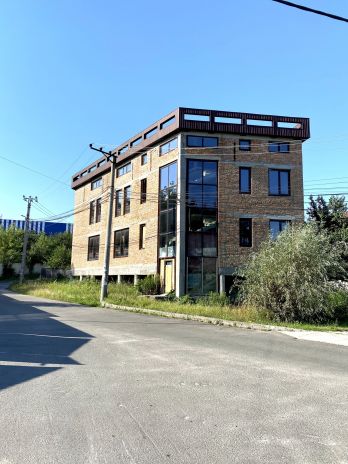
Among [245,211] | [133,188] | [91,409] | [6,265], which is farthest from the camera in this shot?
[6,265]

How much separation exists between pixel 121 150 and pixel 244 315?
23461 millimetres

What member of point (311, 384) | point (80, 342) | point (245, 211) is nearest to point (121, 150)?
point (245, 211)

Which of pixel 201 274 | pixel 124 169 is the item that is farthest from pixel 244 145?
pixel 124 169

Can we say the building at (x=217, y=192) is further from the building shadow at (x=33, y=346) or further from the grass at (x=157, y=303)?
the building shadow at (x=33, y=346)

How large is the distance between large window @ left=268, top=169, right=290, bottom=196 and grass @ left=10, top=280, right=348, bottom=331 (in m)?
9.28

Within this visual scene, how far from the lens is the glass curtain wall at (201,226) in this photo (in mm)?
27141

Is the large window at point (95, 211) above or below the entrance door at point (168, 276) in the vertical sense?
above

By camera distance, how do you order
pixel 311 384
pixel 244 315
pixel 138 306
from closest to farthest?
pixel 311 384, pixel 244 315, pixel 138 306

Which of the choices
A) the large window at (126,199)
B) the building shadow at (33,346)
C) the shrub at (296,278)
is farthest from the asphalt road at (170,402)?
the large window at (126,199)

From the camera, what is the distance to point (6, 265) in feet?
237

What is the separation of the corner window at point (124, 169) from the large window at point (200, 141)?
8.31 meters

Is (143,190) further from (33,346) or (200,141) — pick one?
(33,346)

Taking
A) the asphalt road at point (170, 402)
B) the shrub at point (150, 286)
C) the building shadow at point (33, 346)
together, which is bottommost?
the asphalt road at point (170, 402)

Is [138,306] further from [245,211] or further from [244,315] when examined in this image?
[245,211]
